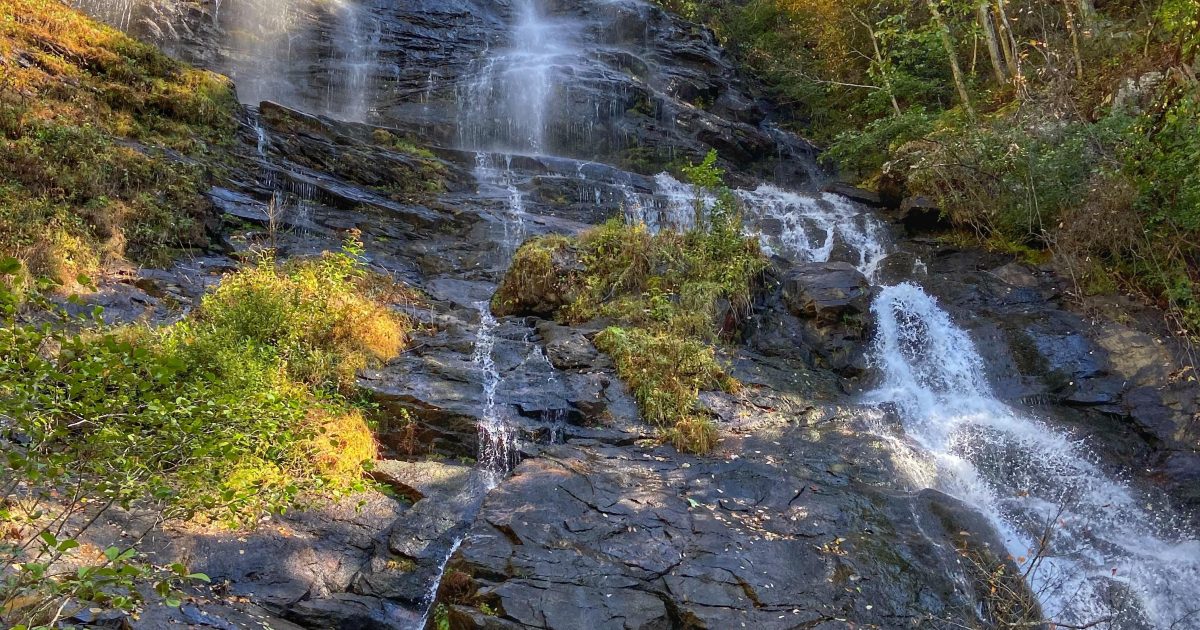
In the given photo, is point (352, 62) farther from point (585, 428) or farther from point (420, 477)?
point (420, 477)

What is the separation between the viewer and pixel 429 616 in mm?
5438

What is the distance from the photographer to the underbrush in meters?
2.95

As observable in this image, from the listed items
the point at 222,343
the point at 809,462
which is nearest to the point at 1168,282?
the point at 809,462

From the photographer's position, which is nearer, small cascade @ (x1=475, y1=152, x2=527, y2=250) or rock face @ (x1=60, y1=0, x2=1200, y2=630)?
rock face @ (x1=60, y1=0, x2=1200, y2=630)

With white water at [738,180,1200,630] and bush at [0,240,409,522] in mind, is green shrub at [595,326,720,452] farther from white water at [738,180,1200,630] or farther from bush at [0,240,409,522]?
bush at [0,240,409,522]

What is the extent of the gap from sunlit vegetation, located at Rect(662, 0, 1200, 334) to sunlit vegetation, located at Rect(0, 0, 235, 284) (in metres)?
13.3

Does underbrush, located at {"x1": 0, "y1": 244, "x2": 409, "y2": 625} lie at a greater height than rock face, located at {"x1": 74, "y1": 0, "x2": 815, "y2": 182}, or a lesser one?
lesser

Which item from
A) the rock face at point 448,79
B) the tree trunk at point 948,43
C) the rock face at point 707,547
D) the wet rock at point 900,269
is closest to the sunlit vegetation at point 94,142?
the rock face at point 448,79

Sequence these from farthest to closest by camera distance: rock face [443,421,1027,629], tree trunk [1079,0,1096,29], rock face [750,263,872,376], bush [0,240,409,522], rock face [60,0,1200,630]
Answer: tree trunk [1079,0,1096,29]
rock face [750,263,872,376]
rock face [60,0,1200,630]
rock face [443,421,1027,629]
bush [0,240,409,522]

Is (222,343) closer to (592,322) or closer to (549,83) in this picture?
(592,322)

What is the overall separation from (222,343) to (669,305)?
232 inches

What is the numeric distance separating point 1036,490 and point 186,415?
28.4 feet

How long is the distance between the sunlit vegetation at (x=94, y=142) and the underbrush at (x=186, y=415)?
7.59 ft

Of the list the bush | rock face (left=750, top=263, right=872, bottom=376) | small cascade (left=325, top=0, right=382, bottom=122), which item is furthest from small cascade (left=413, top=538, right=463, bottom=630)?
small cascade (left=325, top=0, right=382, bottom=122)
